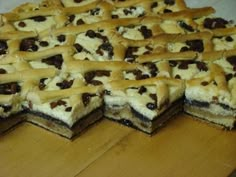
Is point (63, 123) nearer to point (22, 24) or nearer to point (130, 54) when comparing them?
point (130, 54)

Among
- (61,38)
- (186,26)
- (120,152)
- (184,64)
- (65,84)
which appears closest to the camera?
(120,152)

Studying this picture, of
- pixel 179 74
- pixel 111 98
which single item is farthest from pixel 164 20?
pixel 111 98

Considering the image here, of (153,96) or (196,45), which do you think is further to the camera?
(196,45)

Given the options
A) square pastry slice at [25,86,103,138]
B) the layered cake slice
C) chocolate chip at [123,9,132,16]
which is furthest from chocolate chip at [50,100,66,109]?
chocolate chip at [123,9,132,16]

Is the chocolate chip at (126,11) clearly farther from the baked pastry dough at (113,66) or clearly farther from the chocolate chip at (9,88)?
the chocolate chip at (9,88)

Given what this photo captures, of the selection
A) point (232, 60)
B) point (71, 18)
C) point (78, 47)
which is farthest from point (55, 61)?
point (232, 60)

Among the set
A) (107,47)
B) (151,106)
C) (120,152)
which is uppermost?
(107,47)

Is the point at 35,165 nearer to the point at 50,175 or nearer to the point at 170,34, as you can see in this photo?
the point at 50,175
